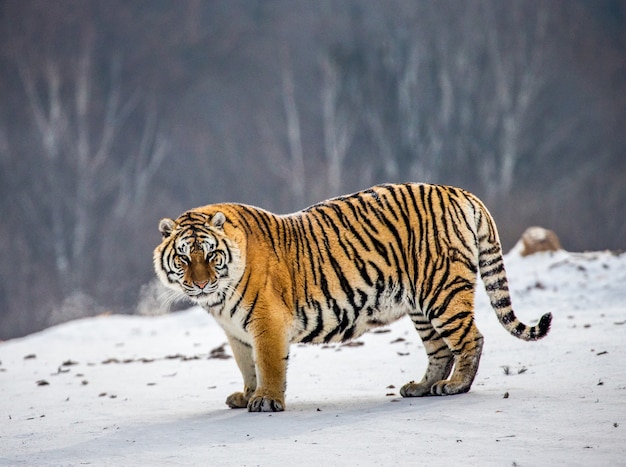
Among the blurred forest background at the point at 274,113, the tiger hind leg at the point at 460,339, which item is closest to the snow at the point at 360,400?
the tiger hind leg at the point at 460,339

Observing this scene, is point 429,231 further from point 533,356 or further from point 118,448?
point 118,448

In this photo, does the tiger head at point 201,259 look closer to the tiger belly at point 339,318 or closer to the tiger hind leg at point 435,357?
the tiger belly at point 339,318

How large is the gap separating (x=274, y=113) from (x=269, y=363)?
24171 millimetres

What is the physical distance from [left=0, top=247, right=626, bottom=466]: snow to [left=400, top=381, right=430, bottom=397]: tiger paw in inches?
5.0

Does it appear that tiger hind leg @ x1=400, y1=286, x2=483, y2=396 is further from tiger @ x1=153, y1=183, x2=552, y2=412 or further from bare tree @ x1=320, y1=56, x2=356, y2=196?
bare tree @ x1=320, y1=56, x2=356, y2=196

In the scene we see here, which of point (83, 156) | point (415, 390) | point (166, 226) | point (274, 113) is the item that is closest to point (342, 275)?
point (415, 390)

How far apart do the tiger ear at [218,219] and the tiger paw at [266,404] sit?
1.07m

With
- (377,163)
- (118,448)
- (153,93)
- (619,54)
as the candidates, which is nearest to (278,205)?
(377,163)

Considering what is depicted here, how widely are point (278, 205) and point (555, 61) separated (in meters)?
9.89

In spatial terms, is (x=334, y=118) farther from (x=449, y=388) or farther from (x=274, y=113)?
(x=449, y=388)

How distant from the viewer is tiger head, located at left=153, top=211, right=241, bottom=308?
5.17 metres

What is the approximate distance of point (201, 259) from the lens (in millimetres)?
5203

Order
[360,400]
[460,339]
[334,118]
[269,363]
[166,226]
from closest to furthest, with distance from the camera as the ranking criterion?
[269,363], [460,339], [166,226], [360,400], [334,118]

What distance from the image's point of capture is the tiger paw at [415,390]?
5.41 m
